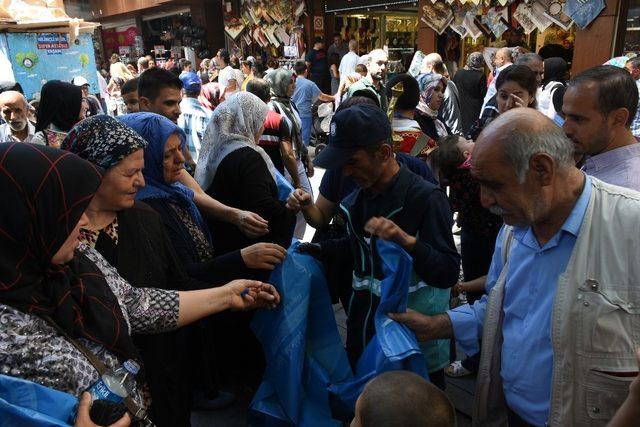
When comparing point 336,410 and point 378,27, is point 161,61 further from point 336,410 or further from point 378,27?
point 336,410

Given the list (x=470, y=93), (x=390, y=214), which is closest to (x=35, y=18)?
(x=470, y=93)

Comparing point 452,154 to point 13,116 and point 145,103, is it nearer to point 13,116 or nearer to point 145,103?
point 145,103

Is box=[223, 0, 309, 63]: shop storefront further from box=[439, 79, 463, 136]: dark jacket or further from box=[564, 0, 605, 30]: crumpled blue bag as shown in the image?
box=[439, 79, 463, 136]: dark jacket

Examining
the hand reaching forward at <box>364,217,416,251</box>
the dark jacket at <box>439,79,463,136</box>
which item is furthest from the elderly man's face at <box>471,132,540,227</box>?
the dark jacket at <box>439,79,463,136</box>

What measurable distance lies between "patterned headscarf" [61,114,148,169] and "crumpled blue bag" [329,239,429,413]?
1064mm

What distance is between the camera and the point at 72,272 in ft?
4.80

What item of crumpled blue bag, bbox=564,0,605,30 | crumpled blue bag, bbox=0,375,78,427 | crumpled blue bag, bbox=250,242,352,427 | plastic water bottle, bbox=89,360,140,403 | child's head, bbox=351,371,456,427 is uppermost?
crumpled blue bag, bbox=564,0,605,30

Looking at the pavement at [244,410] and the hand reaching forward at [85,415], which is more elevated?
the hand reaching forward at [85,415]

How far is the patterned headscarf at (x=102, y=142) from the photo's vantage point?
184 cm

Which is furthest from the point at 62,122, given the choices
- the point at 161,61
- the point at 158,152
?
the point at 161,61

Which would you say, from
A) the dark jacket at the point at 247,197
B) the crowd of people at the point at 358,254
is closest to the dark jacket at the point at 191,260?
the crowd of people at the point at 358,254

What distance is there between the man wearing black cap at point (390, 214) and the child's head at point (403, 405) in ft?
1.92

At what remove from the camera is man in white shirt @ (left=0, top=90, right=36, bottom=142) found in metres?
4.15

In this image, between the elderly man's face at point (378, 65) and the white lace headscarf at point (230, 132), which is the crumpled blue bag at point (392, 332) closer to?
the white lace headscarf at point (230, 132)
